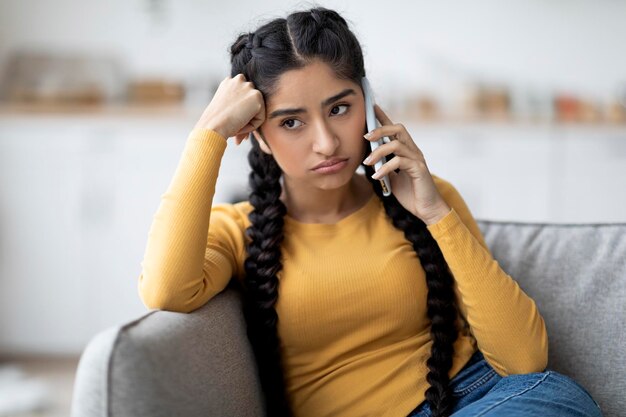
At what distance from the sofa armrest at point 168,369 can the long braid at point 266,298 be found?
65 mm

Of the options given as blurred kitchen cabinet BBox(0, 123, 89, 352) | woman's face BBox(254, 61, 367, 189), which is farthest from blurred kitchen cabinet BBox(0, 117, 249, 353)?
woman's face BBox(254, 61, 367, 189)

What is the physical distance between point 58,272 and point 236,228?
2440mm

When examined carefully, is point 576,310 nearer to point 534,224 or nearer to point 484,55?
point 534,224

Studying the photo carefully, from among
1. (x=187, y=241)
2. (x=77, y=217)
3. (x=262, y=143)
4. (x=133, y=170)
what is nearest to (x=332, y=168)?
(x=262, y=143)

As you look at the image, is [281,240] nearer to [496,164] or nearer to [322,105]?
[322,105]

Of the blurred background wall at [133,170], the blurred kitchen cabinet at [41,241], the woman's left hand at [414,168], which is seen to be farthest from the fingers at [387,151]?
the blurred kitchen cabinet at [41,241]

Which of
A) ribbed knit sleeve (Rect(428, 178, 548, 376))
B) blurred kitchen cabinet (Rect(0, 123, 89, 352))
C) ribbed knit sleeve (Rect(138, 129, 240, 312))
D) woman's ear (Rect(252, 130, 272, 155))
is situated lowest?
blurred kitchen cabinet (Rect(0, 123, 89, 352))

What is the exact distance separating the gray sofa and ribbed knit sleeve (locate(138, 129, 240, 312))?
3 centimetres

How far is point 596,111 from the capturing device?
3.76m

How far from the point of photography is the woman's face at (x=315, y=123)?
1325mm

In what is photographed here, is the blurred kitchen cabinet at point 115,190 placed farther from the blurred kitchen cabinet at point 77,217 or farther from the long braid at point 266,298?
the long braid at point 266,298

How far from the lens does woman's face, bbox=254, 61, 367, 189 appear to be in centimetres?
133

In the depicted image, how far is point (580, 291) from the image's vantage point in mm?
1510

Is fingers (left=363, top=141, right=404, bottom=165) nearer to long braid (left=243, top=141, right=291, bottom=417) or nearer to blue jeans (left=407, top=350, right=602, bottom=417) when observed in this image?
long braid (left=243, top=141, right=291, bottom=417)
